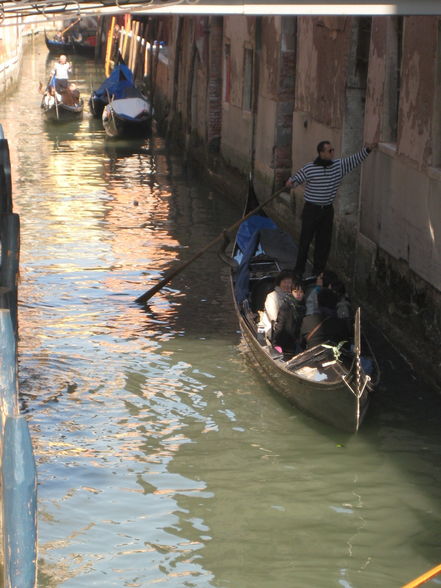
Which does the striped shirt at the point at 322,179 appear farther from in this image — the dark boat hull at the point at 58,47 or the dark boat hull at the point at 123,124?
the dark boat hull at the point at 58,47

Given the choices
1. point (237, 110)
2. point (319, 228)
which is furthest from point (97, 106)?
point (319, 228)

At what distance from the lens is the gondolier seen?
8.50 meters

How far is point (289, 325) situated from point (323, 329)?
263 millimetres

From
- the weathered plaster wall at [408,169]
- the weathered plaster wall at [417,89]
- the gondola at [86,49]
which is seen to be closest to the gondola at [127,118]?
the weathered plaster wall at [408,169]

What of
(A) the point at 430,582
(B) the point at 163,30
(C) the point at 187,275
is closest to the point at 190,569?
(A) the point at 430,582

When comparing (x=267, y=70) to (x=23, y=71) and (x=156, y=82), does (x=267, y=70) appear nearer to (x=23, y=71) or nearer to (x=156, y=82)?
(x=156, y=82)

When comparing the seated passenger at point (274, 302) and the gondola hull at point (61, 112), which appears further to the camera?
the gondola hull at point (61, 112)

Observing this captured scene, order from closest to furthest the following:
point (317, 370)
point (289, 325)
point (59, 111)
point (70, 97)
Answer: point (317, 370) → point (289, 325) → point (59, 111) → point (70, 97)

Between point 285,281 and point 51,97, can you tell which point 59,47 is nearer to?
point 51,97

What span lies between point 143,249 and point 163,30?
12.5 meters

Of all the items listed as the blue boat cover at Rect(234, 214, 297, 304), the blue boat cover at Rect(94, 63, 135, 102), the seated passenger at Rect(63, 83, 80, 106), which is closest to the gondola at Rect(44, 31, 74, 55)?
the blue boat cover at Rect(94, 63, 135, 102)

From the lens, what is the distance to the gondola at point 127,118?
60.3ft

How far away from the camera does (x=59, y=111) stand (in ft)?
65.3

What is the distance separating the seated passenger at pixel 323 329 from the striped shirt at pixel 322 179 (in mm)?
1822
